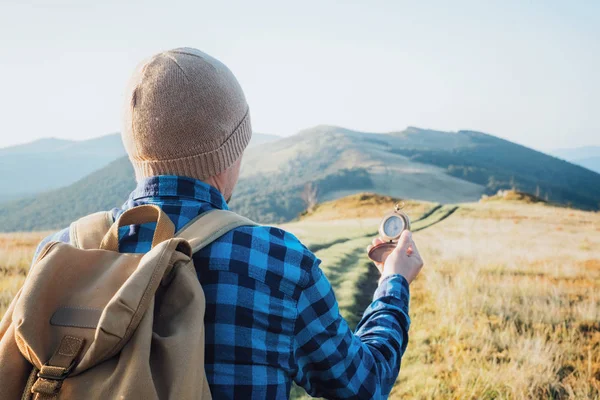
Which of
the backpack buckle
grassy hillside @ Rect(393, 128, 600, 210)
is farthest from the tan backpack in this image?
grassy hillside @ Rect(393, 128, 600, 210)

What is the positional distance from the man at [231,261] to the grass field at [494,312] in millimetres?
2649

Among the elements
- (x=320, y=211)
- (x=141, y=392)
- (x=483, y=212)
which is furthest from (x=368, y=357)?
(x=320, y=211)

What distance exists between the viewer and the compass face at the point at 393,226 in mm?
2775

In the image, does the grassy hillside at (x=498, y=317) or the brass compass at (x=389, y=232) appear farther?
the grassy hillside at (x=498, y=317)

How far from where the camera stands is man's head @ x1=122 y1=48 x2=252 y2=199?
1726mm

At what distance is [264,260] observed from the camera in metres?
1.67

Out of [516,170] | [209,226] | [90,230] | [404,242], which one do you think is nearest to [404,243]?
[404,242]

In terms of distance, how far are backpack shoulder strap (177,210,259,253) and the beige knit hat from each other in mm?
169

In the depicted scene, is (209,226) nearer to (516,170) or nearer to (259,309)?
(259,309)

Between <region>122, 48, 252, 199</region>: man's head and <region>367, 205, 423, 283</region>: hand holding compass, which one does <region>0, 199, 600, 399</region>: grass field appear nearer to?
<region>367, 205, 423, 283</region>: hand holding compass

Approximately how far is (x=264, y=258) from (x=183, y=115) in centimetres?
52

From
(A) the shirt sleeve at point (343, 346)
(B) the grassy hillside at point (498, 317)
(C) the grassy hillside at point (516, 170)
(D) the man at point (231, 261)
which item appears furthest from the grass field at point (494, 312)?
(C) the grassy hillside at point (516, 170)

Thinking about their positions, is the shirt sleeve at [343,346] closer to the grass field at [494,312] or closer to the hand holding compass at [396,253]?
the hand holding compass at [396,253]

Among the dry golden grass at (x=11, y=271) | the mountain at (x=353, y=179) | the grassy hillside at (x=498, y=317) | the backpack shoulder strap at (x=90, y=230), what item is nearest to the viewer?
the backpack shoulder strap at (x=90, y=230)
